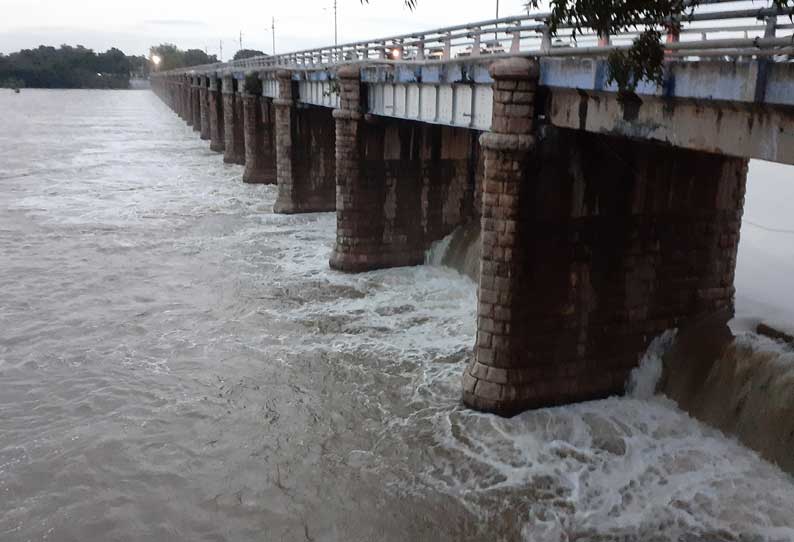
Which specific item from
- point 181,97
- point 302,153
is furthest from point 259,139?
point 181,97

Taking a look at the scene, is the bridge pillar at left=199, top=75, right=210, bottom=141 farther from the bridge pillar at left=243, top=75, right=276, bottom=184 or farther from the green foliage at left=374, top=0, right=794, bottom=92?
the green foliage at left=374, top=0, right=794, bottom=92

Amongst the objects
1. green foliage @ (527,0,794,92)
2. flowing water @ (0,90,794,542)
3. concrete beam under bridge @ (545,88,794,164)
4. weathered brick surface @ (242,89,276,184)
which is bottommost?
flowing water @ (0,90,794,542)

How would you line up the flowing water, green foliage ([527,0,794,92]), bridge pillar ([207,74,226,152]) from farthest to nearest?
bridge pillar ([207,74,226,152]) < the flowing water < green foliage ([527,0,794,92])

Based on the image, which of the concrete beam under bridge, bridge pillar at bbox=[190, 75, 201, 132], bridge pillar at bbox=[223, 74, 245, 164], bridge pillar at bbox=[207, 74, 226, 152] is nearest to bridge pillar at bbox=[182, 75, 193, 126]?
bridge pillar at bbox=[190, 75, 201, 132]

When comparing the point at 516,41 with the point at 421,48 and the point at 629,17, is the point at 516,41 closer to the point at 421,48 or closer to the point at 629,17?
the point at 421,48

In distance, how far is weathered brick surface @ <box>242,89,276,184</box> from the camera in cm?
4103

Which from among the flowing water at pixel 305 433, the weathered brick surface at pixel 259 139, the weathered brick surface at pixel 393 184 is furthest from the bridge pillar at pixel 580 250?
the weathered brick surface at pixel 259 139

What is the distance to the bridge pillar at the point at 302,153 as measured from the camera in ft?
104

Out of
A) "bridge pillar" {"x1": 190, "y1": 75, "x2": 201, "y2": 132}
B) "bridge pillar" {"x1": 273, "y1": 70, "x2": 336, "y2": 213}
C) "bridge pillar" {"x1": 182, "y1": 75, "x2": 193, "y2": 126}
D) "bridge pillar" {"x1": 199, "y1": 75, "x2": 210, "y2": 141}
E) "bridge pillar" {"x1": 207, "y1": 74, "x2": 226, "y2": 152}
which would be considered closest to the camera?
"bridge pillar" {"x1": 273, "y1": 70, "x2": 336, "y2": 213}

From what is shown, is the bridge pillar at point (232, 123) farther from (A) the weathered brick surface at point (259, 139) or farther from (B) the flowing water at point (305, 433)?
(B) the flowing water at point (305, 433)

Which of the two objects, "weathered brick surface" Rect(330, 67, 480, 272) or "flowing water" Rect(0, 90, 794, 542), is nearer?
"flowing water" Rect(0, 90, 794, 542)

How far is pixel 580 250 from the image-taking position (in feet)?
43.8

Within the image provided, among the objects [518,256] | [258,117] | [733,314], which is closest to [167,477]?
[518,256]

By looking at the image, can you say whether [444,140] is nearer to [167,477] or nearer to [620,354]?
[620,354]
